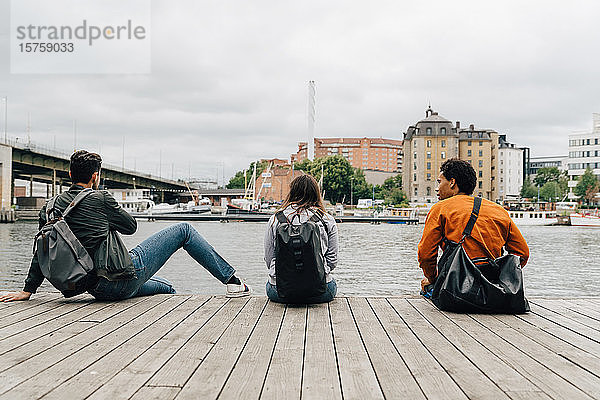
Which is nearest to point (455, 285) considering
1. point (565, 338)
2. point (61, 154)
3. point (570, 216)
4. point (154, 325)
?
point (565, 338)

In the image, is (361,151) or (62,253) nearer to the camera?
(62,253)

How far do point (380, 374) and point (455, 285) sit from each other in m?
1.79

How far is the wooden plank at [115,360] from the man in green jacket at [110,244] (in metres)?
0.54

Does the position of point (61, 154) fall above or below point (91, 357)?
above

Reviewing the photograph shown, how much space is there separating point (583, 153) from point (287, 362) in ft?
349

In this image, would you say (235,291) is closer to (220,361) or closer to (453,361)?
(220,361)

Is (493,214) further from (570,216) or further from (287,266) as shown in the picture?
(570,216)

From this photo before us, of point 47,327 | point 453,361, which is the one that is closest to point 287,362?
point 453,361

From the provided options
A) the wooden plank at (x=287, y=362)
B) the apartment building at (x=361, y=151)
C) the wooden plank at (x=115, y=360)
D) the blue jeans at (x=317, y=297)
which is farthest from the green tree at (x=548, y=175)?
the wooden plank at (x=115, y=360)

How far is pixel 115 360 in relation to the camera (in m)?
3.00

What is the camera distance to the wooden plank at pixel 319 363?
8.23 ft

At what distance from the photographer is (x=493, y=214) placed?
14.5 ft

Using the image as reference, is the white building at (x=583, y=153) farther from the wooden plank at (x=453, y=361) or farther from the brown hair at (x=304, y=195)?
the wooden plank at (x=453, y=361)

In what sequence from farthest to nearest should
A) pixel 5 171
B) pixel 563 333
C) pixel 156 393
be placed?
pixel 5 171 < pixel 563 333 < pixel 156 393
